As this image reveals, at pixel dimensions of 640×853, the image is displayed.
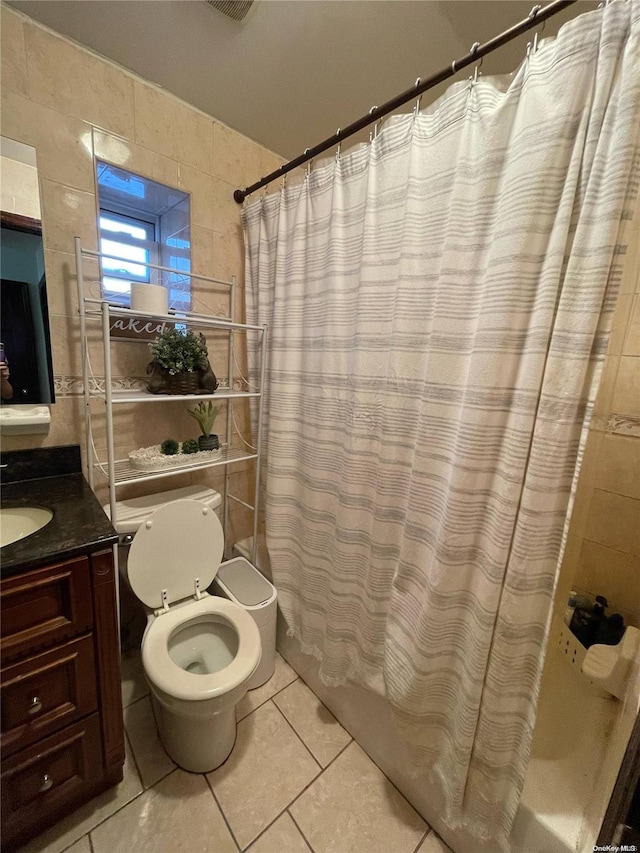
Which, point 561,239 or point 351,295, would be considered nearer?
point 561,239

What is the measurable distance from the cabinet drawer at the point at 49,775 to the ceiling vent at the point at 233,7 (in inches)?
82.2

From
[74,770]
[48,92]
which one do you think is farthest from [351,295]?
[74,770]

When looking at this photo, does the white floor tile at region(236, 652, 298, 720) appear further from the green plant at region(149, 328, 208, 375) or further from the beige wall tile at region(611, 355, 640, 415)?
the beige wall tile at region(611, 355, 640, 415)

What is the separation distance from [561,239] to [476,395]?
35 centimetres

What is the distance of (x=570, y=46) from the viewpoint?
2.20 ft

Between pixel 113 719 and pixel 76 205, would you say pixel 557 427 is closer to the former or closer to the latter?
pixel 113 719

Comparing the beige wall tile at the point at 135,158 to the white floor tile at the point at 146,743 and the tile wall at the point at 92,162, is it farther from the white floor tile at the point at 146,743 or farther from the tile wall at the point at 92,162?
the white floor tile at the point at 146,743

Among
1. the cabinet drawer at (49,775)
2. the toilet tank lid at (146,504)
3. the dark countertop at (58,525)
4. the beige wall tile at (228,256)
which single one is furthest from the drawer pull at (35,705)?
the beige wall tile at (228,256)

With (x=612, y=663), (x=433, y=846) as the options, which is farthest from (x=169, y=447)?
(x=612, y=663)

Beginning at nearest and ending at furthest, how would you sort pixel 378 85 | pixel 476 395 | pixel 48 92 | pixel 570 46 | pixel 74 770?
pixel 570 46 → pixel 476 395 → pixel 74 770 → pixel 48 92 → pixel 378 85

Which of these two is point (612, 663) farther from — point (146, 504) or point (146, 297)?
point (146, 297)

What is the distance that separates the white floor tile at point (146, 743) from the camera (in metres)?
1.16

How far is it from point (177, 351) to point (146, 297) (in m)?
0.21

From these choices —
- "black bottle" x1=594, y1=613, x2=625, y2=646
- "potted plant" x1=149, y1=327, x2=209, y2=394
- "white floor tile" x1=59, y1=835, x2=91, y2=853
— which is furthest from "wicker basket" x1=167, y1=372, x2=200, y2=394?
"black bottle" x1=594, y1=613, x2=625, y2=646
